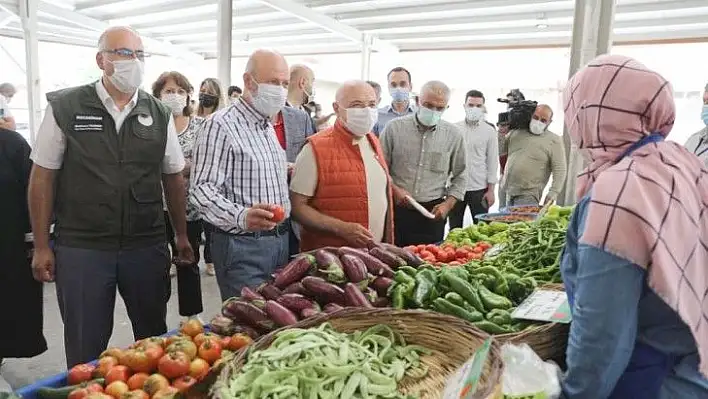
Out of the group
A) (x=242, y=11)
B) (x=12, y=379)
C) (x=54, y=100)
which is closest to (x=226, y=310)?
(x=54, y=100)

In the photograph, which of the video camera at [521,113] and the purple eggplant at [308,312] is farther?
the video camera at [521,113]

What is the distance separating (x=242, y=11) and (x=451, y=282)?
8578 millimetres

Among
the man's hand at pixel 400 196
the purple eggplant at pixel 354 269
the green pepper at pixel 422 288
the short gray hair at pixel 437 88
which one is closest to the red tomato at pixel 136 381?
the purple eggplant at pixel 354 269

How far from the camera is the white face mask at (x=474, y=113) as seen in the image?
218 inches

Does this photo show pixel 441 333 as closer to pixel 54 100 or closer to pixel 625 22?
pixel 54 100

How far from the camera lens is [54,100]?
2.41m

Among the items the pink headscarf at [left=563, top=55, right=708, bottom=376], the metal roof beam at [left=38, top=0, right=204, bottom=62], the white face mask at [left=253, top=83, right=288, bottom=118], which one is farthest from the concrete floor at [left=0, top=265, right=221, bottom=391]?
the metal roof beam at [left=38, top=0, right=204, bottom=62]

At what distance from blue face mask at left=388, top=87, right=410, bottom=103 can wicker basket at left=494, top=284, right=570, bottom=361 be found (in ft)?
12.5

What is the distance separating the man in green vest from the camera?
2.43m

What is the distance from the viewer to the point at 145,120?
2566 mm

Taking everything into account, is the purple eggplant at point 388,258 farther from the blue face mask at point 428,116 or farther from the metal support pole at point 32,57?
the metal support pole at point 32,57

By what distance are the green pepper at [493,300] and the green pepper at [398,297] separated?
274mm

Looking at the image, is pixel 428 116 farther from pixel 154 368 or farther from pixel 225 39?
pixel 225 39

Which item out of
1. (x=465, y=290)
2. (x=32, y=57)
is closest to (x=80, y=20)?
(x=32, y=57)
